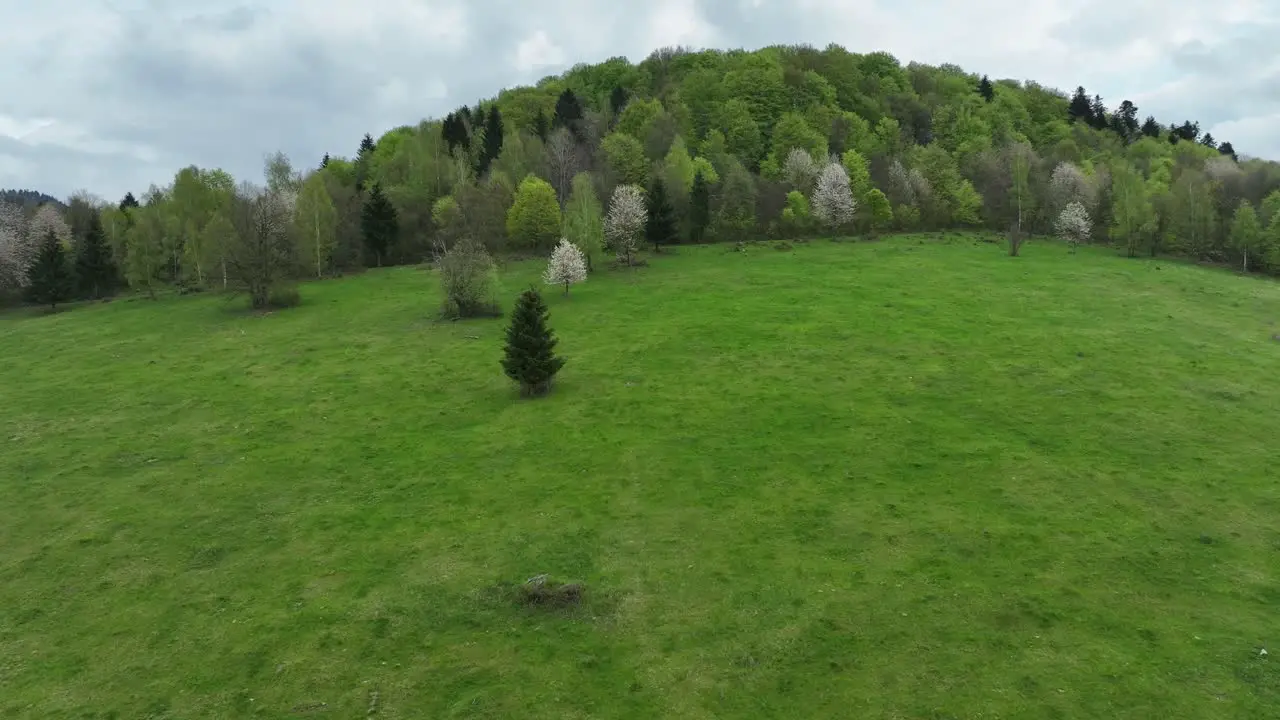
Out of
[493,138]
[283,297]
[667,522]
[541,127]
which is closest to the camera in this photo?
[667,522]

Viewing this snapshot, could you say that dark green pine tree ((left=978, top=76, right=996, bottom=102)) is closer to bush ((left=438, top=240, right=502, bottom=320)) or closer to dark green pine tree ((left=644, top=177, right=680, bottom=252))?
dark green pine tree ((left=644, top=177, right=680, bottom=252))

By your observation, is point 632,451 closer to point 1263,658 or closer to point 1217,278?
point 1263,658

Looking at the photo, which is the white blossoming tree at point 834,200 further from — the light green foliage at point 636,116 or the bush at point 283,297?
the bush at point 283,297

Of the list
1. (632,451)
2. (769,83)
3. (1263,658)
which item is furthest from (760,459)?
(769,83)

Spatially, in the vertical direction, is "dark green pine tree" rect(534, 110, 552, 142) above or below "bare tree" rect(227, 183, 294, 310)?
above

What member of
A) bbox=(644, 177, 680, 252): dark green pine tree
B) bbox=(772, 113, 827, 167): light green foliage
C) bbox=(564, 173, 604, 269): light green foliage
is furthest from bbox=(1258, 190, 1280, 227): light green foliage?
bbox=(564, 173, 604, 269): light green foliage

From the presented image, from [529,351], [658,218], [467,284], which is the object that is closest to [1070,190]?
[658,218]

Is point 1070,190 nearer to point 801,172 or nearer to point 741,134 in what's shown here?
point 801,172
